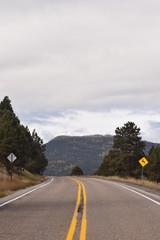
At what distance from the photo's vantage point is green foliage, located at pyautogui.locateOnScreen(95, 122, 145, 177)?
63744mm

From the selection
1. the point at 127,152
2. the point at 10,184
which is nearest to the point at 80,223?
the point at 10,184

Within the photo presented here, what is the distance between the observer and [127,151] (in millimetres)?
66750

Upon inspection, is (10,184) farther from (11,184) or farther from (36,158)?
(36,158)

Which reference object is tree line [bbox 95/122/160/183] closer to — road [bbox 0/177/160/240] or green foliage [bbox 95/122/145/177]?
green foliage [bbox 95/122/145/177]

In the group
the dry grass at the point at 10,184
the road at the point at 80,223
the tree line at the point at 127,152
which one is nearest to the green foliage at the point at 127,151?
the tree line at the point at 127,152

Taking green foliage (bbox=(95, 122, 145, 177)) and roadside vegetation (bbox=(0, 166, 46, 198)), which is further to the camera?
green foliage (bbox=(95, 122, 145, 177))

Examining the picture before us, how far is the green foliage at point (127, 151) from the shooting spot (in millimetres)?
63744

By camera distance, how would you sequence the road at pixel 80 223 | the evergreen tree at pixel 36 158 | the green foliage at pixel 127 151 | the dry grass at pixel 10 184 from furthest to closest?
the evergreen tree at pixel 36 158, the green foliage at pixel 127 151, the dry grass at pixel 10 184, the road at pixel 80 223

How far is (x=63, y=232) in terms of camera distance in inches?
332

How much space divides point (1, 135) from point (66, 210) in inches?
1243

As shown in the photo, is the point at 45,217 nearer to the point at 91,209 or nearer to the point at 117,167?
the point at 91,209

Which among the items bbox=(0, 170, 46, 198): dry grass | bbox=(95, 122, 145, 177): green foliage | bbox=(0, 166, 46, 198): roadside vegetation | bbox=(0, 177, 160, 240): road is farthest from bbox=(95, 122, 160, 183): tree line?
bbox=(0, 177, 160, 240): road

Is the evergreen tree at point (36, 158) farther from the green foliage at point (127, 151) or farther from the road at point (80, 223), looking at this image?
the road at point (80, 223)

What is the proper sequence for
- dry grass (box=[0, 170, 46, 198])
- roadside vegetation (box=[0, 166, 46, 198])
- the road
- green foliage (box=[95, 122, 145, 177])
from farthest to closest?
green foliage (box=[95, 122, 145, 177]), roadside vegetation (box=[0, 166, 46, 198]), dry grass (box=[0, 170, 46, 198]), the road
